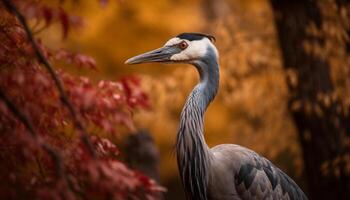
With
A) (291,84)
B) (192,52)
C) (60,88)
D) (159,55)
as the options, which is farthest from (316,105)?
(60,88)

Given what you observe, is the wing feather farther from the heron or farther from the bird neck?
the bird neck

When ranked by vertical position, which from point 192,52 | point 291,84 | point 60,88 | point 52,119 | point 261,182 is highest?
point 192,52

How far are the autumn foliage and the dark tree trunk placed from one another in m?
3.46

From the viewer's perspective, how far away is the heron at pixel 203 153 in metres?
4.50

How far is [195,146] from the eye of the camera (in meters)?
4.50

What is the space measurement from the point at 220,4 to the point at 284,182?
335 inches

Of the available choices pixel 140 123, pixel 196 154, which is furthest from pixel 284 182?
pixel 140 123

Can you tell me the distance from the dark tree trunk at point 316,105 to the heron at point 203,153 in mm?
2273

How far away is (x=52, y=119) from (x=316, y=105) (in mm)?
3919

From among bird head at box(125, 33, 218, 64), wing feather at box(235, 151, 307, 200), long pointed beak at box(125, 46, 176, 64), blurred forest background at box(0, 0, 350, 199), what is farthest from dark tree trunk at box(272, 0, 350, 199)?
long pointed beak at box(125, 46, 176, 64)

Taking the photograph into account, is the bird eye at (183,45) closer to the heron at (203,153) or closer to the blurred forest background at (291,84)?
the heron at (203,153)

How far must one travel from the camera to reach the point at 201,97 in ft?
14.9

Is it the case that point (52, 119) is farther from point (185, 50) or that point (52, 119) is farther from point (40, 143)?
point (185, 50)

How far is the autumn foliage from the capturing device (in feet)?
9.62
